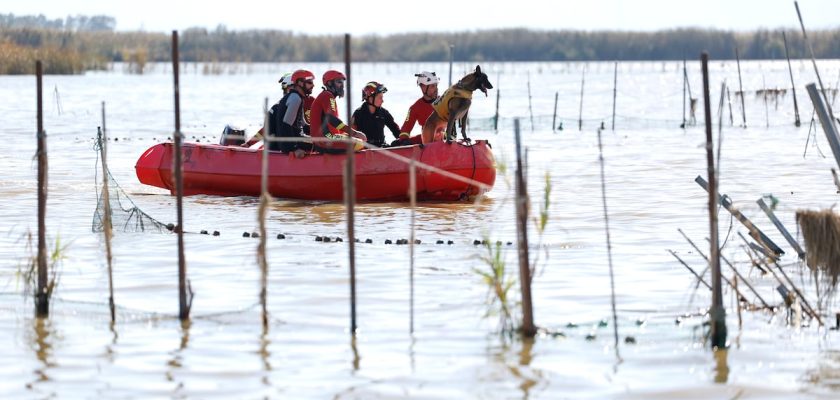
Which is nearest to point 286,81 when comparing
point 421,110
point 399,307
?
point 421,110

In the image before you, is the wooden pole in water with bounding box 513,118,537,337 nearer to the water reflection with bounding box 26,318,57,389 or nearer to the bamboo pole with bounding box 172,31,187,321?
the bamboo pole with bounding box 172,31,187,321

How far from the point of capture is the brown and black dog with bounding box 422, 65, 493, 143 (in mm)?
13914

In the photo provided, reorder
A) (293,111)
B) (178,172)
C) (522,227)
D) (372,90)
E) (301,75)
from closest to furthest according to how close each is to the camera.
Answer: (522,227)
(178,172)
(293,111)
(301,75)
(372,90)

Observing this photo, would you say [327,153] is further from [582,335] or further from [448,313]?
[582,335]

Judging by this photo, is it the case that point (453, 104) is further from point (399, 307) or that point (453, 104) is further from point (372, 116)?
point (399, 307)

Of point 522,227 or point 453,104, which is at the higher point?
point 453,104

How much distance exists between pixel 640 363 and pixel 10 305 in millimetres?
3662

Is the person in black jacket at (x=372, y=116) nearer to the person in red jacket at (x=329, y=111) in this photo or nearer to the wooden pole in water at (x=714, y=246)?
the person in red jacket at (x=329, y=111)

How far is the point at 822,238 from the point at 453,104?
22.1 feet

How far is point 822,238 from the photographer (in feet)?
24.9

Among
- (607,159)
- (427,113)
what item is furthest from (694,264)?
(607,159)

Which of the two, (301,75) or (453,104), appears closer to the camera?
(453,104)

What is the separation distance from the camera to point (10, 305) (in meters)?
8.66

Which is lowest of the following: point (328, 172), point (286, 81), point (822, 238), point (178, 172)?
point (328, 172)
